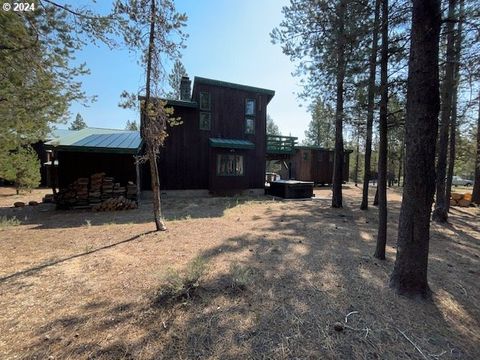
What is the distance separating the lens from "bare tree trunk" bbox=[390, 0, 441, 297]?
130 inches

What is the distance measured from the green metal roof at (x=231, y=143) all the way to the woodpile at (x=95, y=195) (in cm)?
510

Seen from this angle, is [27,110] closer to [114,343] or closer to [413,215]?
[114,343]

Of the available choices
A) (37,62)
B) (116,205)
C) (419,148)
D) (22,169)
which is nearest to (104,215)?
(116,205)

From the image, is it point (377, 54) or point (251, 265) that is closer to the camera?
point (251, 265)

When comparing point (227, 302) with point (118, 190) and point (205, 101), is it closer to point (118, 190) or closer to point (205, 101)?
point (118, 190)

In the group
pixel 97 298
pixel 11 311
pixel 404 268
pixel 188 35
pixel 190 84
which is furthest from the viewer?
pixel 190 84

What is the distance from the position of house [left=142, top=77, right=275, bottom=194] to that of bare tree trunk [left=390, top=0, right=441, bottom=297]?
11.0 m

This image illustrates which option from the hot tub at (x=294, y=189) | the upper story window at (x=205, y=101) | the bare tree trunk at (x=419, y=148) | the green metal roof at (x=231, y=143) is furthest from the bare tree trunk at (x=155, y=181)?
the hot tub at (x=294, y=189)

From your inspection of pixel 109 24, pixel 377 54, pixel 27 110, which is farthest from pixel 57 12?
pixel 377 54

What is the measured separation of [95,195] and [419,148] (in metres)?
11.6

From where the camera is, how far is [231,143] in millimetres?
14109

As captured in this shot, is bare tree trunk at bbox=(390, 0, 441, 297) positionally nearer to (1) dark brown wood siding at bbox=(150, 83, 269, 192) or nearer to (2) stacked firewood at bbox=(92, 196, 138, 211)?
(2) stacked firewood at bbox=(92, 196, 138, 211)

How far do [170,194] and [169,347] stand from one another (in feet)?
38.9

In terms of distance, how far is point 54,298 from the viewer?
3281 mm
